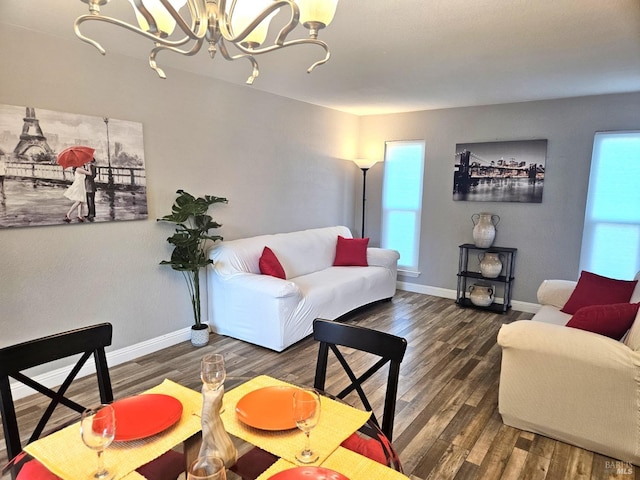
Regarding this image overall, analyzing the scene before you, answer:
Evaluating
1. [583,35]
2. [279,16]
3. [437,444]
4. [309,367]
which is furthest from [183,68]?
[437,444]

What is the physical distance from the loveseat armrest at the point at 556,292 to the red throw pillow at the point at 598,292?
14 cm

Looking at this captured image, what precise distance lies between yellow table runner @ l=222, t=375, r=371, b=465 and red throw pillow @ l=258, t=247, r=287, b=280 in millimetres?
2392

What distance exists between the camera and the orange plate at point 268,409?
4.13ft

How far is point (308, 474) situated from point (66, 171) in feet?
8.98

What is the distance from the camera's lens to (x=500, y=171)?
475cm

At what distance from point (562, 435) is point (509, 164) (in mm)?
3246

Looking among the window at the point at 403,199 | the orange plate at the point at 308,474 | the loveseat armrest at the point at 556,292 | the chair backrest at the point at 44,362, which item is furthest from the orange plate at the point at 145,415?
the window at the point at 403,199

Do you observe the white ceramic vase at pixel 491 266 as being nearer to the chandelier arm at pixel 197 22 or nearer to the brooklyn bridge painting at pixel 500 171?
the brooklyn bridge painting at pixel 500 171

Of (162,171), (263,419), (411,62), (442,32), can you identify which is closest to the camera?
(263,419)

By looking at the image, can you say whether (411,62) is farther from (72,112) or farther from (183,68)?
(72,112)

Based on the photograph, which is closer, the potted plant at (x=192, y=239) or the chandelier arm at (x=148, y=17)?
the chandelier arm at (x=148, y=17)

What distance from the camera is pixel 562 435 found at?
230cm

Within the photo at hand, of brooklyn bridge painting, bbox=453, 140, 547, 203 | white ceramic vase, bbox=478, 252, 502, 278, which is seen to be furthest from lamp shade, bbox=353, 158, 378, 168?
white ceramic vase, bbox=478, 252, 502, 278

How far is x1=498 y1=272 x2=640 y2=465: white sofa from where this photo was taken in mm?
2084
